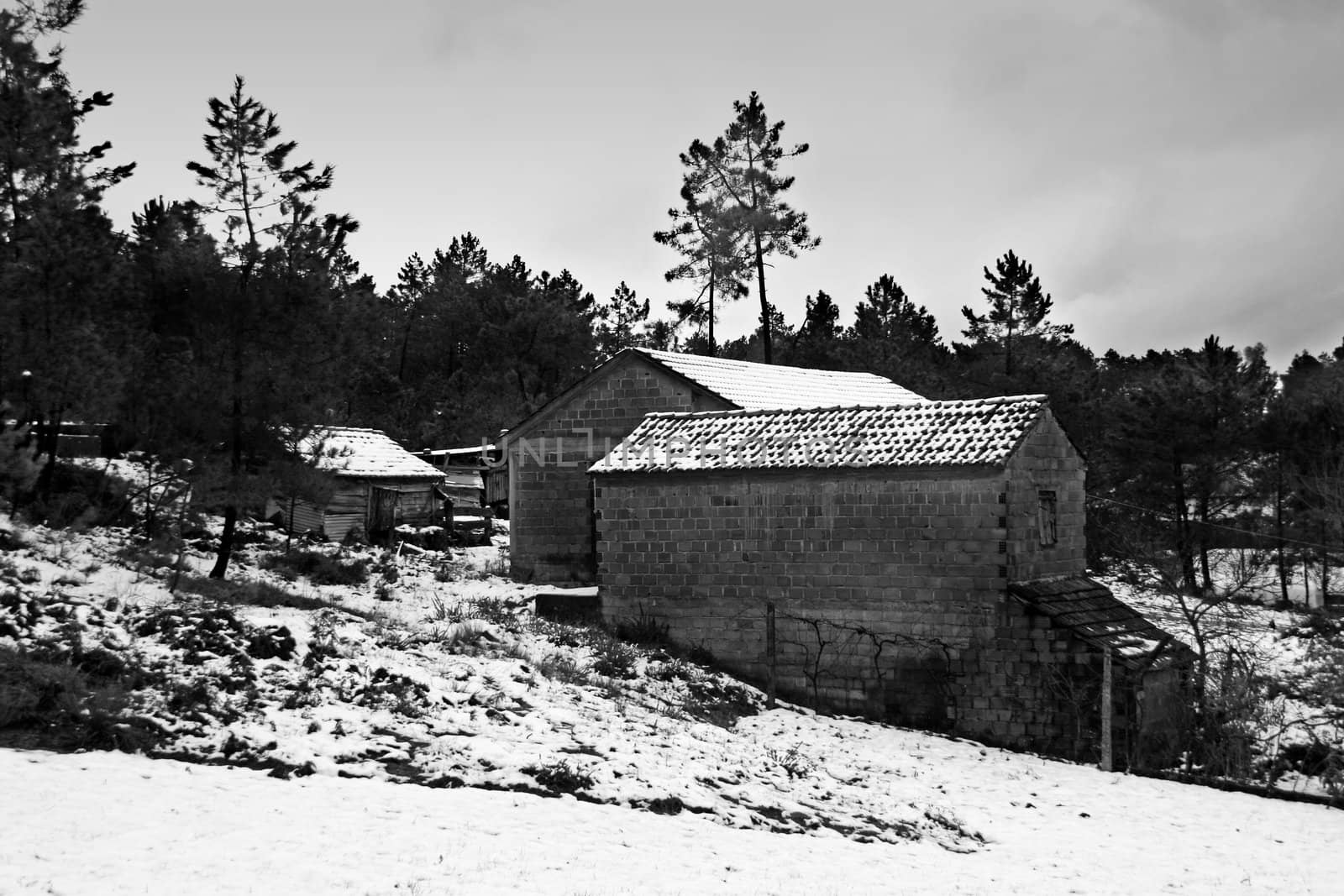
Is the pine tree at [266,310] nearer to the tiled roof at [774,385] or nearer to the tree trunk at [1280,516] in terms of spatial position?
the tiled roof at [774,385]

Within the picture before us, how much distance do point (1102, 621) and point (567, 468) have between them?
1294cm

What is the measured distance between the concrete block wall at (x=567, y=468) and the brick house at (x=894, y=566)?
4017 mm

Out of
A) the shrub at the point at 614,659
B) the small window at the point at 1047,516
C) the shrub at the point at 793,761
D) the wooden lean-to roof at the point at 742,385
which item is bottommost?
the shrub at the point at 793,761

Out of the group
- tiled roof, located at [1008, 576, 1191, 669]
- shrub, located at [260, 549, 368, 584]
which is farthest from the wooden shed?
tiled roof, located at [1008, 576, 1191, 669]

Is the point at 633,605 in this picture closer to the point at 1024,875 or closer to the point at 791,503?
the point at 791,503

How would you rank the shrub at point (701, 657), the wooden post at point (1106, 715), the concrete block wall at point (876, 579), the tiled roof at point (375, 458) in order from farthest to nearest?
the tiled roof at point (375, 458) → the shrub at point (701, 657) → the concrete block wall at point (876, 579) → the wooden post at point (1106, 715)

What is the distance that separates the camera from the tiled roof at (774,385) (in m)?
24.7

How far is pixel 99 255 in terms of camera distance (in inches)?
814

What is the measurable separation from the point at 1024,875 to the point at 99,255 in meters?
19.9

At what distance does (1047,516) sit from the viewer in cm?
1833

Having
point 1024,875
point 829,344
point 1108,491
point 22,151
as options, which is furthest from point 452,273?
point 1024,875

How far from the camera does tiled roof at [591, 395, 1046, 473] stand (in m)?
17.6

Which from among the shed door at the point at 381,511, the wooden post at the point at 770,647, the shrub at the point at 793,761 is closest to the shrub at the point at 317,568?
the shed door at the point at 381,511

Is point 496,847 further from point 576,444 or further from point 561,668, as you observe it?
point 576,444
